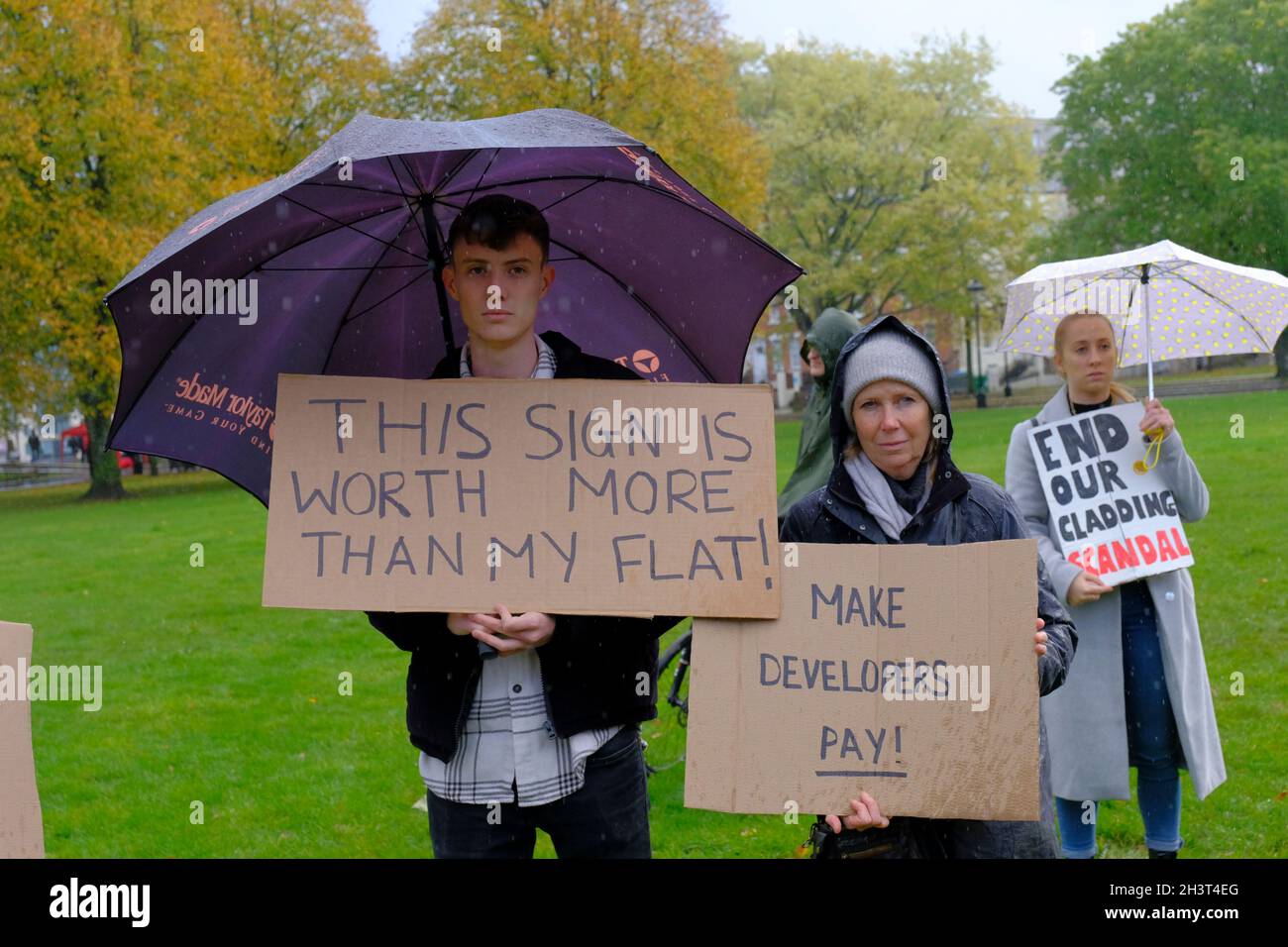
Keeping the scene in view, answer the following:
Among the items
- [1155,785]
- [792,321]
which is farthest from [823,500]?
[792,321]

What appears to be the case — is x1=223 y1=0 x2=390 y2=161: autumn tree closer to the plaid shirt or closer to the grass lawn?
the grass lawn

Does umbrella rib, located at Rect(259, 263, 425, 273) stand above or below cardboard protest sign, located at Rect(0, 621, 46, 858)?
above

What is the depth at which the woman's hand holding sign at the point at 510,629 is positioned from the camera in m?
2.88

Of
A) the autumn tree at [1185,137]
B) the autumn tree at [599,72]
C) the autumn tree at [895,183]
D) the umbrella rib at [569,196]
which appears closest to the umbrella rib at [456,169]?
the umbrella rib at [569,196]

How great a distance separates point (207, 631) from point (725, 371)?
9.35 metres

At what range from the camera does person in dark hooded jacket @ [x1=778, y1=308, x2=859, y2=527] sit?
647 centimetres

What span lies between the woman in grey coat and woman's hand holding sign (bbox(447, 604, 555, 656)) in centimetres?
245

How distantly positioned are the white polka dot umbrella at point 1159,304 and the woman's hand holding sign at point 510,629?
2.93 meters

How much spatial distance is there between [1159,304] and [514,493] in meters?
3.53

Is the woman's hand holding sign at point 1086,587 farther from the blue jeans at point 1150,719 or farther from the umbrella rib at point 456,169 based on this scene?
the umbrella rib at point 456,169

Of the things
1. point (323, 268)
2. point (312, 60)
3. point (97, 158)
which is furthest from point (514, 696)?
point (312, 60)

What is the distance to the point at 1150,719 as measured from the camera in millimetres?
4844

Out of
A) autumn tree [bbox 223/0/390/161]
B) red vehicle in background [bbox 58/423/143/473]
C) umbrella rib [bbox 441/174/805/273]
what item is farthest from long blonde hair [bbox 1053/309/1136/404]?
red vehicle in background [bbox 58/423/143/473]

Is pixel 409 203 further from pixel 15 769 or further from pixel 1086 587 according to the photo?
pixel 1086 587
